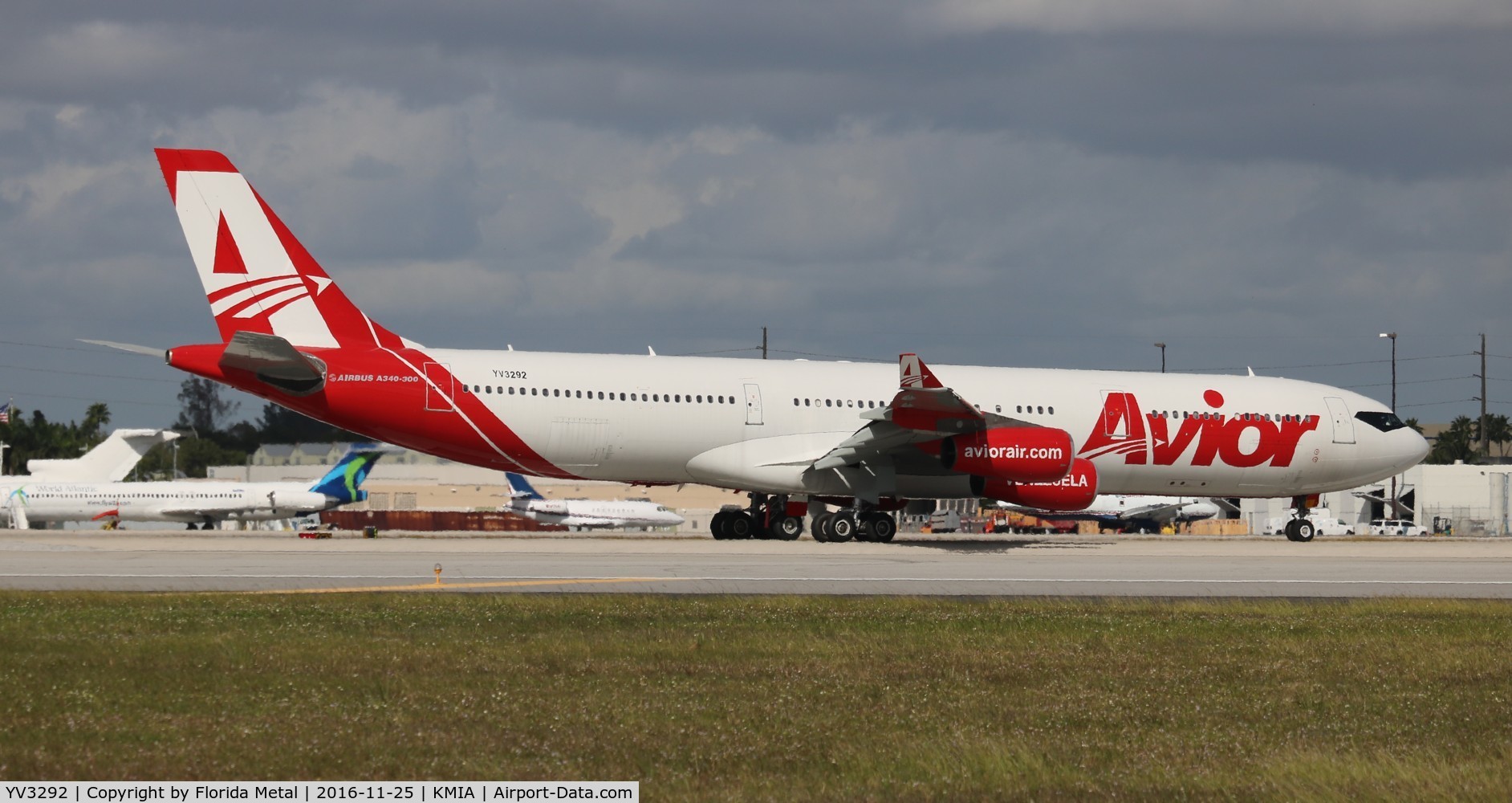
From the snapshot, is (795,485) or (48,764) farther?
(795,485)

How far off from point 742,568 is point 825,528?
8816 mm

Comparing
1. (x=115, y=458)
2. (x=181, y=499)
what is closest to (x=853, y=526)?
(x=181, y=499)

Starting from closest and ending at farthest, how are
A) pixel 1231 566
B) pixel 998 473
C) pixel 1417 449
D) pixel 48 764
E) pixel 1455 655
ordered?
pixel 48 764 < pixel 1455 655 < pixel 1231 566 < pixel 998 473 < pixel 1417 449

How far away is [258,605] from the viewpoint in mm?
15797

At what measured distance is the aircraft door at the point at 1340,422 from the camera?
A: 35094 mm

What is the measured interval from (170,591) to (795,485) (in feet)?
52.3

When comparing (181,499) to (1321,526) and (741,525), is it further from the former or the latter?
(1321,526)

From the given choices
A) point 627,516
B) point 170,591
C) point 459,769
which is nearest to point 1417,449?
point 170,591

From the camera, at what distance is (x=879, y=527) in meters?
31.8

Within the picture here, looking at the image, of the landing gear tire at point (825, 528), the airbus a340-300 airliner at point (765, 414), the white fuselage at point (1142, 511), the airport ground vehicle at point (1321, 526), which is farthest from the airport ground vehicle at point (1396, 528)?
the landing gear tire at point (825, 528)

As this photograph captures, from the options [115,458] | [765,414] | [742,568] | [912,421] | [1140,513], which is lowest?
[742,568]

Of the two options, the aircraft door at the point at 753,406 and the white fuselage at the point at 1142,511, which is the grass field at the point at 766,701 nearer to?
the aircraft door at the point at 753,406

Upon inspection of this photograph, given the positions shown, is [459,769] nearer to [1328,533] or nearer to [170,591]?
[170,591]

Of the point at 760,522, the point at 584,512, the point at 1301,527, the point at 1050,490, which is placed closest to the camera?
the point at 1050,490
